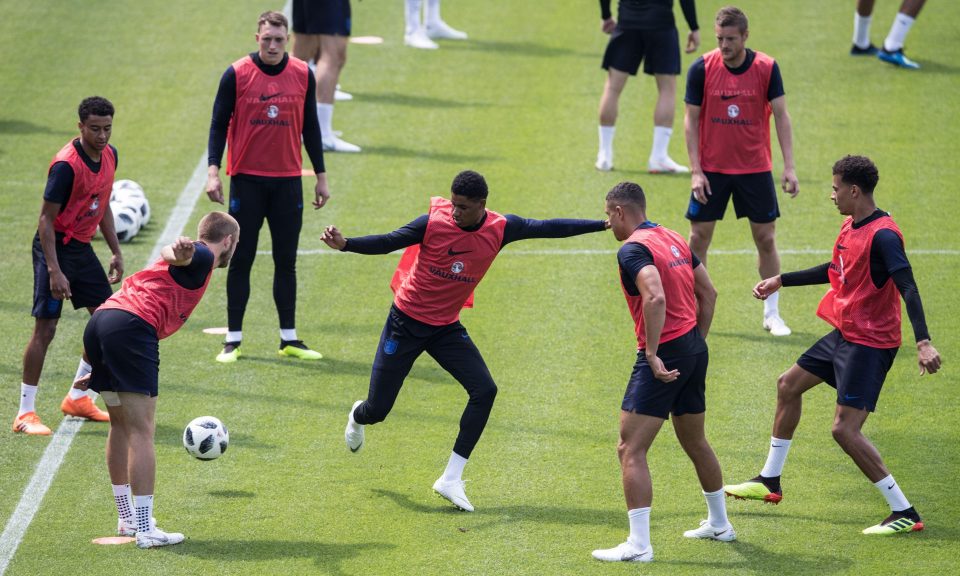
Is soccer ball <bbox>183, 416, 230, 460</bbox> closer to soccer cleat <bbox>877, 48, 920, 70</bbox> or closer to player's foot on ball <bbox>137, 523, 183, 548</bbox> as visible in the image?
player's foot on ball <bbox>137, 523, 183, 548</bbox>

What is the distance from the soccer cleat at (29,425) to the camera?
9.38 metres

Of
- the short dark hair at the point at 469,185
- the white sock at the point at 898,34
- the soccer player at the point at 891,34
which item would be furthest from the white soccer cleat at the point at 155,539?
the white sock at the point at 898,34

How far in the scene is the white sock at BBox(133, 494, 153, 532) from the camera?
24.7 ft

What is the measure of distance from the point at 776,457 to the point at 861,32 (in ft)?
39.4

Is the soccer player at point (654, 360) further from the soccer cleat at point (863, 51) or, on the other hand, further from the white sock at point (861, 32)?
the soccer cleat at point (863, 51)

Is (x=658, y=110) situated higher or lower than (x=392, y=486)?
higher

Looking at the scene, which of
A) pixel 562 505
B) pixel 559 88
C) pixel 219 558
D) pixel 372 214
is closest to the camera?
pixel 219 558

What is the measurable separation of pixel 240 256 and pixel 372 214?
3488 millimetres

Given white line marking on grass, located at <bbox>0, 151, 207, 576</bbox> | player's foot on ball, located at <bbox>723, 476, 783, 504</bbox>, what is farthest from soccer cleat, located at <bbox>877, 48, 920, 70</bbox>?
white line marking on grass, located at <bbox>0, 151, 207, 576</bbox>

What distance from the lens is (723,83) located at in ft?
36.8

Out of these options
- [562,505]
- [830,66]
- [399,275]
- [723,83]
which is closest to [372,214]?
[723,83]

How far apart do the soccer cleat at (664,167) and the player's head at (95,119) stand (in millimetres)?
7763

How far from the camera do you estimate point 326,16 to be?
1518 centimetres

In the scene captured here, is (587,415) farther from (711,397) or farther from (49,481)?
(49,481)
